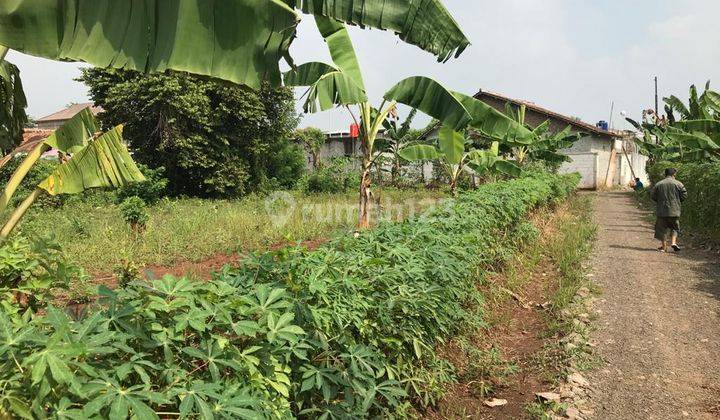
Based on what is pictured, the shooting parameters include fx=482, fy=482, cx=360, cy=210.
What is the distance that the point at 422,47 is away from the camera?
2.91 metres

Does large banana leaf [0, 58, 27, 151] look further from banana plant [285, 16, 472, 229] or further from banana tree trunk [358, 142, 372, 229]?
banana tree trunk [358, 142, 372, 229]

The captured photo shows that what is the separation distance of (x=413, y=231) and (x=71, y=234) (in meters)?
8.00

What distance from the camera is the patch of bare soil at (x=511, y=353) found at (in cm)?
379

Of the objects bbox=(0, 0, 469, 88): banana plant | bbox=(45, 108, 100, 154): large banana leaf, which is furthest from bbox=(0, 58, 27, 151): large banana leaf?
bbox=(0, 0, 469, 88): banana plant

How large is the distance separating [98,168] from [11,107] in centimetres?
113

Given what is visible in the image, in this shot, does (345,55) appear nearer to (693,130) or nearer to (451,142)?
(451,142)

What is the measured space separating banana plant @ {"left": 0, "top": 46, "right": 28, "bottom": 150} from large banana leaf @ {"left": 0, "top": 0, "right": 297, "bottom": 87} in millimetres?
1642

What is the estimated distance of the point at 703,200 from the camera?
1105 cm

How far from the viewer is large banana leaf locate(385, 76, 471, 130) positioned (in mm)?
5141

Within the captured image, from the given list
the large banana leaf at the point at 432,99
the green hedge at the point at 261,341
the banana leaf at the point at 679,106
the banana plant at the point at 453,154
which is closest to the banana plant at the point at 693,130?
the banana leaf at the point at 679,106

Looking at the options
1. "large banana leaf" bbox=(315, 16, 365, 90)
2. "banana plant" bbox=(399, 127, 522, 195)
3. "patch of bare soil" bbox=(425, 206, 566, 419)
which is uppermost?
"large banana leaf" bbox=(315, 16, 365, 90)

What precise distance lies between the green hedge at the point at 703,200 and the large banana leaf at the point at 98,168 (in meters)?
11.1

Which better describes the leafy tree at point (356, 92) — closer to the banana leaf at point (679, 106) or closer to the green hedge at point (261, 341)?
the green hedge at point (261, 341)

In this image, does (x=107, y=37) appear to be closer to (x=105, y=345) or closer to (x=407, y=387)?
(x=105, y=345)
